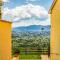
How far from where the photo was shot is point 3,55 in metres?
4.11

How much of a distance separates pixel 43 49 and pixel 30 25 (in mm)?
715

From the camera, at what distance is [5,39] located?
4.22m

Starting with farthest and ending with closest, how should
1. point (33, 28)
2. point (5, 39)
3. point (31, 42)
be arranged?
1. point (33, 28)
2. point (31, 42)
3. point (5, 39)

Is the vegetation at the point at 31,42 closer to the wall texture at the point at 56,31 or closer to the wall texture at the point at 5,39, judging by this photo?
the wall texture at the point at 5,39

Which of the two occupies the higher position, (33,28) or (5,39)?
(33,28)

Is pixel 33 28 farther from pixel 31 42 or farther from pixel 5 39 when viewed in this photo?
pixel 5 39

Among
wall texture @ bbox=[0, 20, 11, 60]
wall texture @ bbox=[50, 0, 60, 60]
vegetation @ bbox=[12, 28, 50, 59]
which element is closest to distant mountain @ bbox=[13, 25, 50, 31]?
vegetation @ bbox=[12, 28, 50, 59]

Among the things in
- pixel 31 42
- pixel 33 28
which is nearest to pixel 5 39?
pixel 31 42

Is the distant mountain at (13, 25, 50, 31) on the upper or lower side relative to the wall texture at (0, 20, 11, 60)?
upper

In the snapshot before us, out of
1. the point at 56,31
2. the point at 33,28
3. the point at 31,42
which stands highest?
the point at 33,28

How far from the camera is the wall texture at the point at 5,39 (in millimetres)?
3969

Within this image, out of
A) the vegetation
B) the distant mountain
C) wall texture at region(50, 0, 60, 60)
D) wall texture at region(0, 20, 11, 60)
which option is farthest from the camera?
the distant mountain

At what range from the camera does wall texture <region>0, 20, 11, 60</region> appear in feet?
13.0

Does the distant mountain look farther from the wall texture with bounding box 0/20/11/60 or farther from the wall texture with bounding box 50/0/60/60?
the wall texture with bounding box 50/0/60/60
